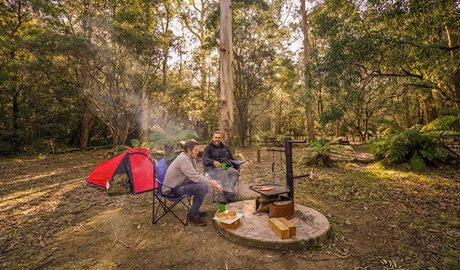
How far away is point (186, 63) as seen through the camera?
54.8 ft

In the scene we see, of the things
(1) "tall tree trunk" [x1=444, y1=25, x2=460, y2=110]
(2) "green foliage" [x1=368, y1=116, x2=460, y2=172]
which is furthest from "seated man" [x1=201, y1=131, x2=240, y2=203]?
(1) "tall tree trunk" [x1=444, y1=25, x2=460, y2=110]

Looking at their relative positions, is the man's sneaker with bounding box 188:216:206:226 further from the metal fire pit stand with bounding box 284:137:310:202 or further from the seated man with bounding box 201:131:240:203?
the metal fire pit stand with bounding box 284:137:310:202

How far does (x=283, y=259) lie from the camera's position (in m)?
2.55

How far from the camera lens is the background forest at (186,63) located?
5180 millimetres

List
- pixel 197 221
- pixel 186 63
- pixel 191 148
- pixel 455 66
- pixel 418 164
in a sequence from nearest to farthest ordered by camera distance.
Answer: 1. pixel 197 221
2. pixel 191 148
3. pixel 418 164
4. pixel 455 66
5. pixel 186 63

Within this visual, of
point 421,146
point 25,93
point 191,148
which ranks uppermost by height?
point 25,93

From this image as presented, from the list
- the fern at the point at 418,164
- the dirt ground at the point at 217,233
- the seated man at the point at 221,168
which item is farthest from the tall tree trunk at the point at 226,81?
the fern at the point at 418,164

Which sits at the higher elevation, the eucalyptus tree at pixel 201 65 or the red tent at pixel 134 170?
the eucalyptus tree at pixel 201 65

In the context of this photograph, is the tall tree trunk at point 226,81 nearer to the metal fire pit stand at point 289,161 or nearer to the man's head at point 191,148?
the man's head at point 191,148

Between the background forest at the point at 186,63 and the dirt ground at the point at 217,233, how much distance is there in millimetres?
2937

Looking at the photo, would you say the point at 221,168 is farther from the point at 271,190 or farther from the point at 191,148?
the point at 271,190

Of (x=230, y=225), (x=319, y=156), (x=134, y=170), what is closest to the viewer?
(x=230, y=225)

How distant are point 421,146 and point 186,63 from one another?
14790 mm

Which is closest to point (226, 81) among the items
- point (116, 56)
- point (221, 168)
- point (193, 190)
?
point (221, 168)
